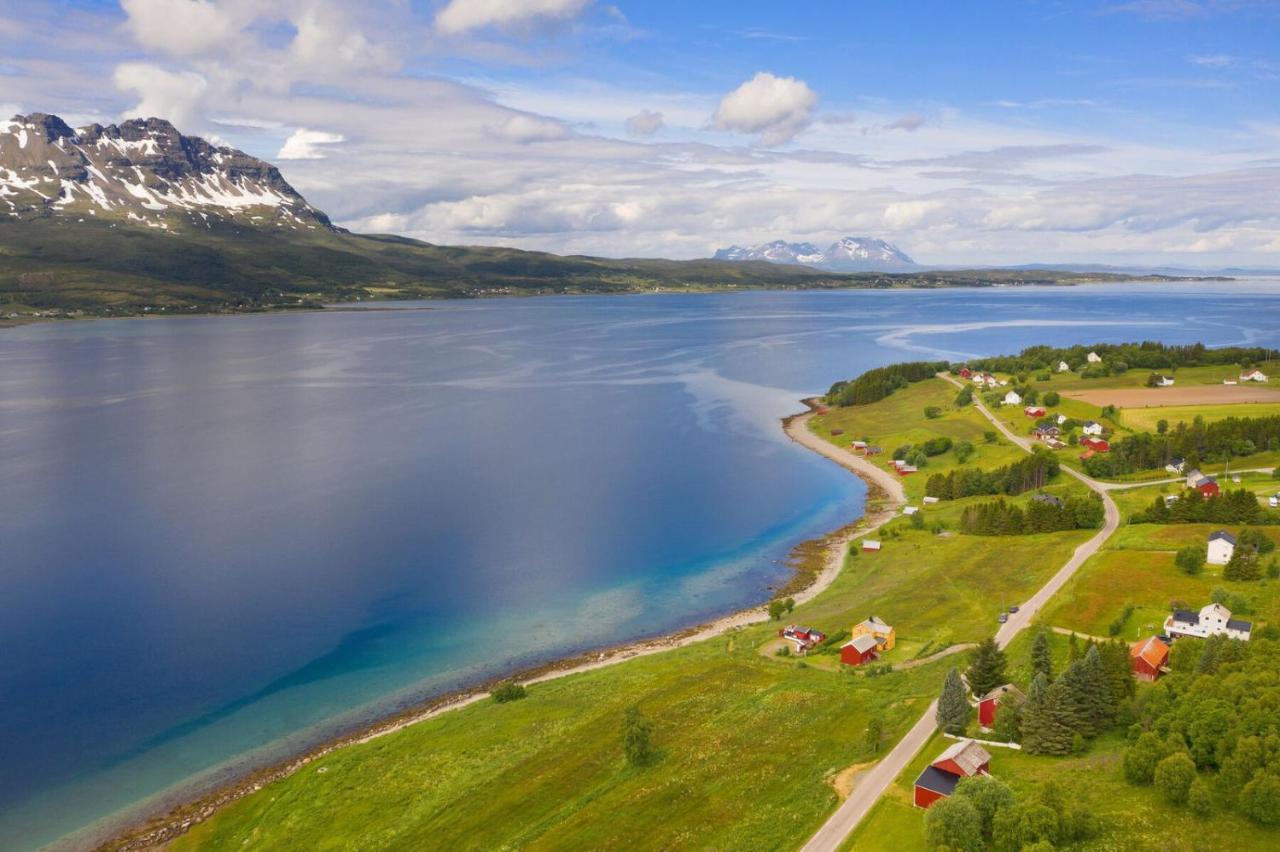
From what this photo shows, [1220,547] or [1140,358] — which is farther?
[1140,358]

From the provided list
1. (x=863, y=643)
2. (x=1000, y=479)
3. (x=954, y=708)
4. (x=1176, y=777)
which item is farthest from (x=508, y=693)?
(x=1000, y=479)

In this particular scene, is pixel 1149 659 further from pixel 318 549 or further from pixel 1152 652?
pixel 318 549

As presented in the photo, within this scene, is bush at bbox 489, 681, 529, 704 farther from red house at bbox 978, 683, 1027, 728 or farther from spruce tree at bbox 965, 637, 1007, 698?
red house at bbox 978, 683, 1027, 728

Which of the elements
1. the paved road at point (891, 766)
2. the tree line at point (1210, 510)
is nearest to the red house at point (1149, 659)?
the paved road at point (891, 766)

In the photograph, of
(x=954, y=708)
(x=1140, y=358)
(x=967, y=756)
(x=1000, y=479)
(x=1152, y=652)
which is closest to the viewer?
(x=967, y=756)

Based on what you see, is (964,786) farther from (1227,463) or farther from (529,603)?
(1227,463)

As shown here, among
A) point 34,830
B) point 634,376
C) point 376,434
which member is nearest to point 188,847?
point 34,830
